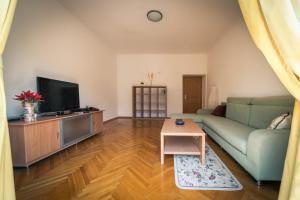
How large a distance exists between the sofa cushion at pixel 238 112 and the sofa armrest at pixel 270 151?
1.27 m

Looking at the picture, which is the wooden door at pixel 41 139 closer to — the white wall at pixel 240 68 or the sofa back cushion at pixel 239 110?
the sofa back cushion at pixel 239 110

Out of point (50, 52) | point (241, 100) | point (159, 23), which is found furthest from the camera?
point (159, 23)

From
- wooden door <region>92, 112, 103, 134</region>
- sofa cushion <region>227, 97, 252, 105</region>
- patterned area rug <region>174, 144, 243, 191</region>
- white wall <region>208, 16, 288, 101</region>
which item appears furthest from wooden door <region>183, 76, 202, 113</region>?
patterned area rug <region>174, 144, 243, 191</region>

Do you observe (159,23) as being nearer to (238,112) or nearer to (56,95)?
(238,112)

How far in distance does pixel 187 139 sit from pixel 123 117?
4.13 meters

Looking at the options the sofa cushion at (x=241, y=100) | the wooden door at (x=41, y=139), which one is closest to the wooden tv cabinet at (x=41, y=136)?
the wooden door at (x=41, y=139)

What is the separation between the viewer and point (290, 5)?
74cm

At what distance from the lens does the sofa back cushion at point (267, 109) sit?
1965 mm

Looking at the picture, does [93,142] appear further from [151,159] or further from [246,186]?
[246,186]

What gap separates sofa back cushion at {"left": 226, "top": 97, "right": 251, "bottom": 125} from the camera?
2.71m

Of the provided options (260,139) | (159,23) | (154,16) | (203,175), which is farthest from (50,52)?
(260,139)

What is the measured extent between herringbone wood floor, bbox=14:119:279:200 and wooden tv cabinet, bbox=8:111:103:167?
145 mm

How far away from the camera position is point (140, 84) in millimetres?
6262

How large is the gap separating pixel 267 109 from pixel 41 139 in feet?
10.9
